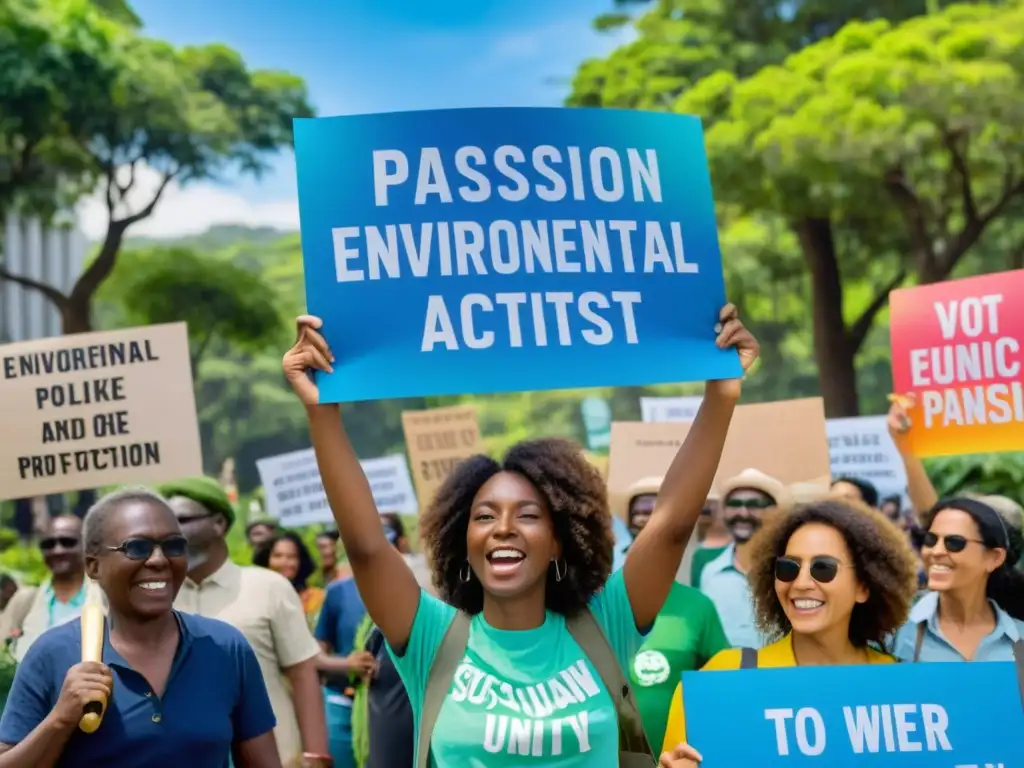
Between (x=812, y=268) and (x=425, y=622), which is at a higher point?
(x=812, y=268)

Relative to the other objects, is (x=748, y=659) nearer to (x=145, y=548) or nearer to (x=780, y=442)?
(x=145, y=548)

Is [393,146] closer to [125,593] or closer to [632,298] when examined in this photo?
[632,298]

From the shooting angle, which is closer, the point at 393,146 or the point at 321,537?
the point at 393,146

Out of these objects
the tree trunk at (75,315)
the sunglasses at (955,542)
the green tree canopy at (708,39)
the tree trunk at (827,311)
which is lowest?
the sunglasses at (955,542)

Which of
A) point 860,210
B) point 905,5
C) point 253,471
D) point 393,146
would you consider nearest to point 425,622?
point 393,146

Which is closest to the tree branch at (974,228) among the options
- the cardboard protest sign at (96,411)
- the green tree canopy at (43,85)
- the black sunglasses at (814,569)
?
the green tree canopy at (43,85)

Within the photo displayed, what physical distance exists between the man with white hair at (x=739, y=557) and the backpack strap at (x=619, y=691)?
7.55 feet

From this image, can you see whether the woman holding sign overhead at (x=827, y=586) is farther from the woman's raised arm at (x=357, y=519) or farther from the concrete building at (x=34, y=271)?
the concrete building at (x=34, y=271)

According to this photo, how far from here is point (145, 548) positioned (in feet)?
11.4

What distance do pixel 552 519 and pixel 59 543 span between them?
11.1 feet

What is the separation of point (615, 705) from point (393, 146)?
1.36 meters

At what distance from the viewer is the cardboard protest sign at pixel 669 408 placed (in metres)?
10.1

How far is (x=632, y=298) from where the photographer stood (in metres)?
3.54

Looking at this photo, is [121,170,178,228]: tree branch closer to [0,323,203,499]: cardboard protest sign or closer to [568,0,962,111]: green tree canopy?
[568,0,962,111]: green tree canopy
